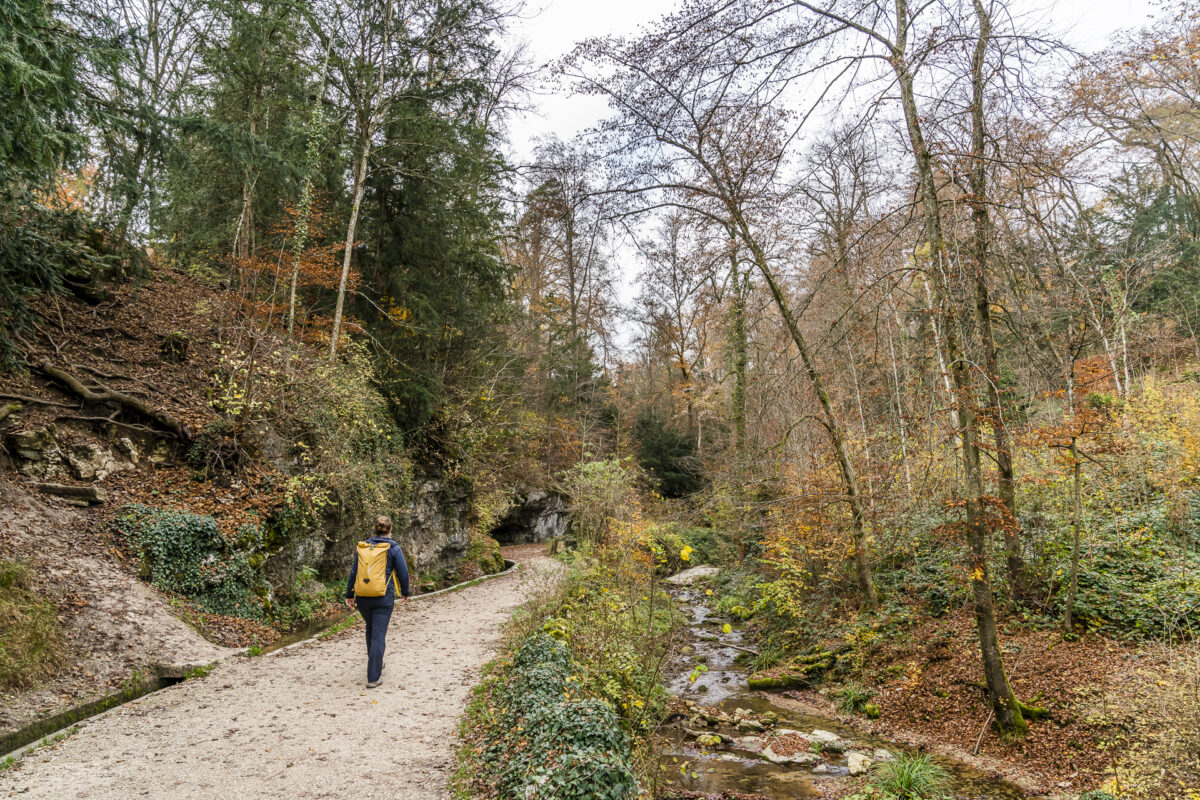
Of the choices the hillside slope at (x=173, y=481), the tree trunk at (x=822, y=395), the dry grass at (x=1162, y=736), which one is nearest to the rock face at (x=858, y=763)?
the dry grass at (x=1162, y=736)

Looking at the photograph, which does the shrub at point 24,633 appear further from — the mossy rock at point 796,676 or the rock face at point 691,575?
the rock face at point 691,575

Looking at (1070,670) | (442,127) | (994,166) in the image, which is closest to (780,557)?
(1070,670)

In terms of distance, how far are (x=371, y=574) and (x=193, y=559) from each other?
3519 mm

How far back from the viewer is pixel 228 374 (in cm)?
1028

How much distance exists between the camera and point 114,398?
8.36m

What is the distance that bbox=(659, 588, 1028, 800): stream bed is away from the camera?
5.30 metres

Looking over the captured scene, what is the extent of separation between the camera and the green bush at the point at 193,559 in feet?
23.3

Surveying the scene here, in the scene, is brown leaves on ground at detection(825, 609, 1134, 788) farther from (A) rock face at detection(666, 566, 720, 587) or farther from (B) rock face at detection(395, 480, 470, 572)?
(B) rock face at detection(395, 480, 470, 572)

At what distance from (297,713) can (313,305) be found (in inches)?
441

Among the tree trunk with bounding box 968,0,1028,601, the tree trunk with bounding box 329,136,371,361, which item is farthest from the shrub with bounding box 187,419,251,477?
the tree trunk with bounding box 968,0,1028,601

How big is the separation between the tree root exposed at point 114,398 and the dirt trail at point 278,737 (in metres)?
4.10

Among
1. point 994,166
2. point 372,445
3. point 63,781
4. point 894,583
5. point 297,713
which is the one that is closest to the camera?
point 63,781

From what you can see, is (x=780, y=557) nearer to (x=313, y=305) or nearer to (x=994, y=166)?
(x=994, y=166)

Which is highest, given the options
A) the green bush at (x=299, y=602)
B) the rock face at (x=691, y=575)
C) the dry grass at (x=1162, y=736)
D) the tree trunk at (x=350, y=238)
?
the tree trunk at (x=350, y=238)
